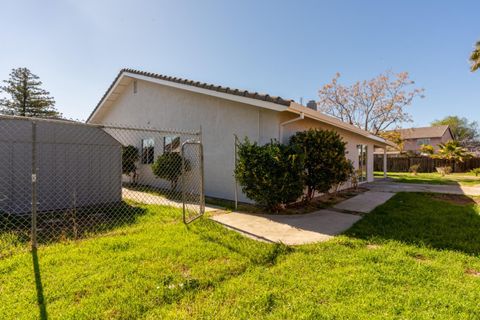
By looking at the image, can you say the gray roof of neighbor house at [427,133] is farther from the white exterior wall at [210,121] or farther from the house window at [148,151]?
the house window at [148,151]

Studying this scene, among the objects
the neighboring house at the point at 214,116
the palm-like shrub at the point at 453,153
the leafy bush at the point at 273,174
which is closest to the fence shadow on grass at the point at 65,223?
the leafy bush at the point at 273,174

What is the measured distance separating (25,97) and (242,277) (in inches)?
1590

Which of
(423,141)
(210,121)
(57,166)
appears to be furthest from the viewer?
(423,141)

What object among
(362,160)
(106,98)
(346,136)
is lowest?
(362,160)

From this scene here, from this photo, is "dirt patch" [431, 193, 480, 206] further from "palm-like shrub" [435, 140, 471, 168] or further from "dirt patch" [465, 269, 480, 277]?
"palm-like shrub" [435, 140, 471, 168]

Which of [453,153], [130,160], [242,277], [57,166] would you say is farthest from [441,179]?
[57,166]

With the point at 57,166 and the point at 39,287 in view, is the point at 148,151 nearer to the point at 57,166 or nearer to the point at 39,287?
the point at 57,166

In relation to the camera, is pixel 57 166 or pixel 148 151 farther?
pixel 148 151

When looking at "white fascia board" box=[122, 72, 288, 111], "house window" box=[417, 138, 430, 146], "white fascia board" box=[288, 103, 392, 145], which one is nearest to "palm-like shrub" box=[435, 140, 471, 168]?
"white fascia board" box=[288, 103, 392, 145]

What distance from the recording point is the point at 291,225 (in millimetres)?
5598

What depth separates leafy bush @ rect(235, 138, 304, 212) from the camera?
6.20 metres

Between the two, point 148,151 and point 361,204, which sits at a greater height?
point 148,151

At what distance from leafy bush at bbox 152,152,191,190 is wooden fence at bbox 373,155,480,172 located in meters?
25.5

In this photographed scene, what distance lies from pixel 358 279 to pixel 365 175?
42.1 feet
